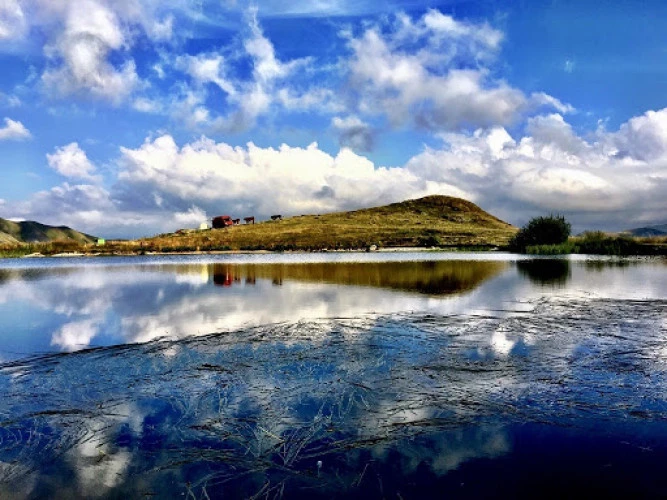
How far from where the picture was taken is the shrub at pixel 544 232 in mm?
71188

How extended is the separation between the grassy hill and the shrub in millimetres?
15116

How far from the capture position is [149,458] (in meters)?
6.03

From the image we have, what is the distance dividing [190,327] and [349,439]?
9.23 m

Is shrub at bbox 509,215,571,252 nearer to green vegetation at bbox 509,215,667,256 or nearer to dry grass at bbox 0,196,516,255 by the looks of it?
green vegetation at bbox 509,215,667,256

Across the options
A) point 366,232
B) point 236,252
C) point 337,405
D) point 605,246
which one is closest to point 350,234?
point 366,232

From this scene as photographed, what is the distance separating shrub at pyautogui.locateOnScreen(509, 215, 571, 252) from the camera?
71188 millimetres

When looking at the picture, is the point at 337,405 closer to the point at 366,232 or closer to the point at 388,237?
the point at 388,237

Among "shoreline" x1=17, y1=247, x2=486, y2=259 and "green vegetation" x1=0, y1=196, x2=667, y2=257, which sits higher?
"green vegetation" x1=0, y1=196, x2=667, y2=257

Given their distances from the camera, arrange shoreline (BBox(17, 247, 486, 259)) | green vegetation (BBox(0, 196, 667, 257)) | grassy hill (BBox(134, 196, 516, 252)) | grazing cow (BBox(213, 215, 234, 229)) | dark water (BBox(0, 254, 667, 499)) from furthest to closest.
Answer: grazing cow (BBox(213, 215, 234, 229)), grassy hill (BBox(134, 196, 516, 252)), shoreline (BBox(17, 247, 486, 259)), green vegetation (BBox(0, 196, 667, 257)), dark water (BBox(0, 254, 667, 499))

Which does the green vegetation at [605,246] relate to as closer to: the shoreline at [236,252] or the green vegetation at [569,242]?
the green vegetation at [569,242]

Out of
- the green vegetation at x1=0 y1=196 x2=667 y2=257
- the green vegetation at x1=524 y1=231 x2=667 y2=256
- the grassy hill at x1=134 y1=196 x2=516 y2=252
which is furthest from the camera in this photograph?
the grassy hill at x1=134 y1=196 x2=516 y2=252

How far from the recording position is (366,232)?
113000mm

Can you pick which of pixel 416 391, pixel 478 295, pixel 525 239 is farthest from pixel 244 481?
pixel 525 239

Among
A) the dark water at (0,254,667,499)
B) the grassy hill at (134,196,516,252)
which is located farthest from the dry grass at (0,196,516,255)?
the dark water at (0,254,667,499)
